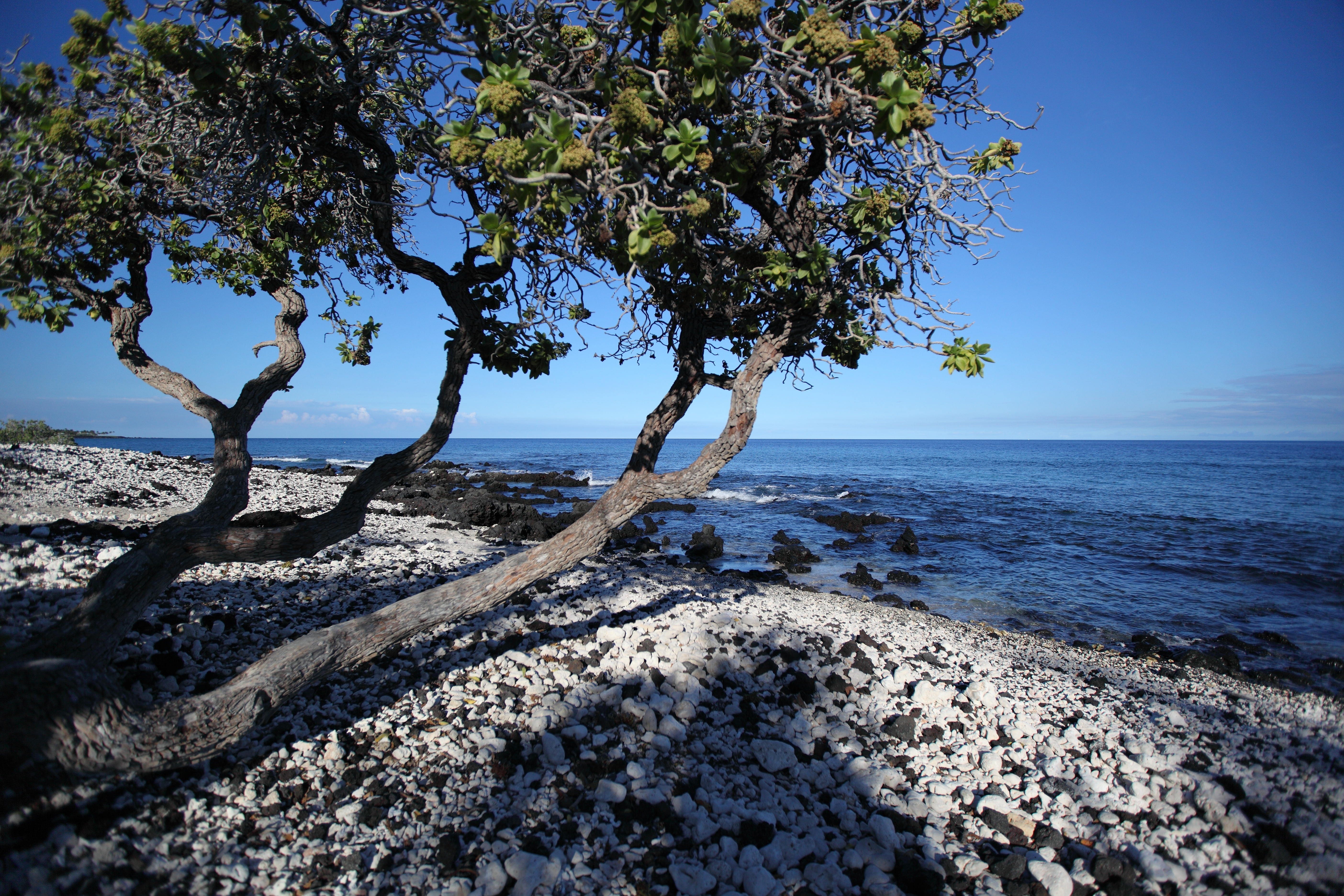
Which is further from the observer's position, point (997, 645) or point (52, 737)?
point (997, 645)

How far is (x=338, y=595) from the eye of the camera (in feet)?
23.0

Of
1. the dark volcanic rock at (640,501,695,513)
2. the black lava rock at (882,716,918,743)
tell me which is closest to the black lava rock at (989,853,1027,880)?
the black lava rock at (882,716,918,743)

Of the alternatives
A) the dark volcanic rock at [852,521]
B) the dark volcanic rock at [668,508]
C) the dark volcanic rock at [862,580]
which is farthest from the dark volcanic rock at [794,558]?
the dark volcanic rock at [668,508]

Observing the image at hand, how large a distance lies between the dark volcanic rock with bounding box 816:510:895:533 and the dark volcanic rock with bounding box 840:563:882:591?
21.5 ft

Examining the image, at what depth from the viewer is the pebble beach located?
120 inches

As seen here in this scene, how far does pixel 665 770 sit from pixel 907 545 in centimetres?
1392

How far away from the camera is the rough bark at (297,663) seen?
8.86 ft

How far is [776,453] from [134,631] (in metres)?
88.3

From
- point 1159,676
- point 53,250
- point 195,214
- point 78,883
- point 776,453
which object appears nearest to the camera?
point 78,883

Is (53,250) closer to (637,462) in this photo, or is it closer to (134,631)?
(134,631)

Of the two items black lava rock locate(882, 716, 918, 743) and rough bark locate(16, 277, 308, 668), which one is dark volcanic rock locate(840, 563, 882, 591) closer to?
black lava rock locate(882, 716, 918, 743)

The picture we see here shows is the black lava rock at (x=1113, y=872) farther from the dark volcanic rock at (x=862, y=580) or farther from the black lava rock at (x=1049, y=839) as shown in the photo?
the dark volcanic rock at (x=862, y=580)

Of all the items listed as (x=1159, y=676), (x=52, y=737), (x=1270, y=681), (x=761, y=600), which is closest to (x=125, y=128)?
(x=52, y=737)

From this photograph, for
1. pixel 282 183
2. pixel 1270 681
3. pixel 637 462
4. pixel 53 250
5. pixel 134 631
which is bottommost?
pixel 1270 681
